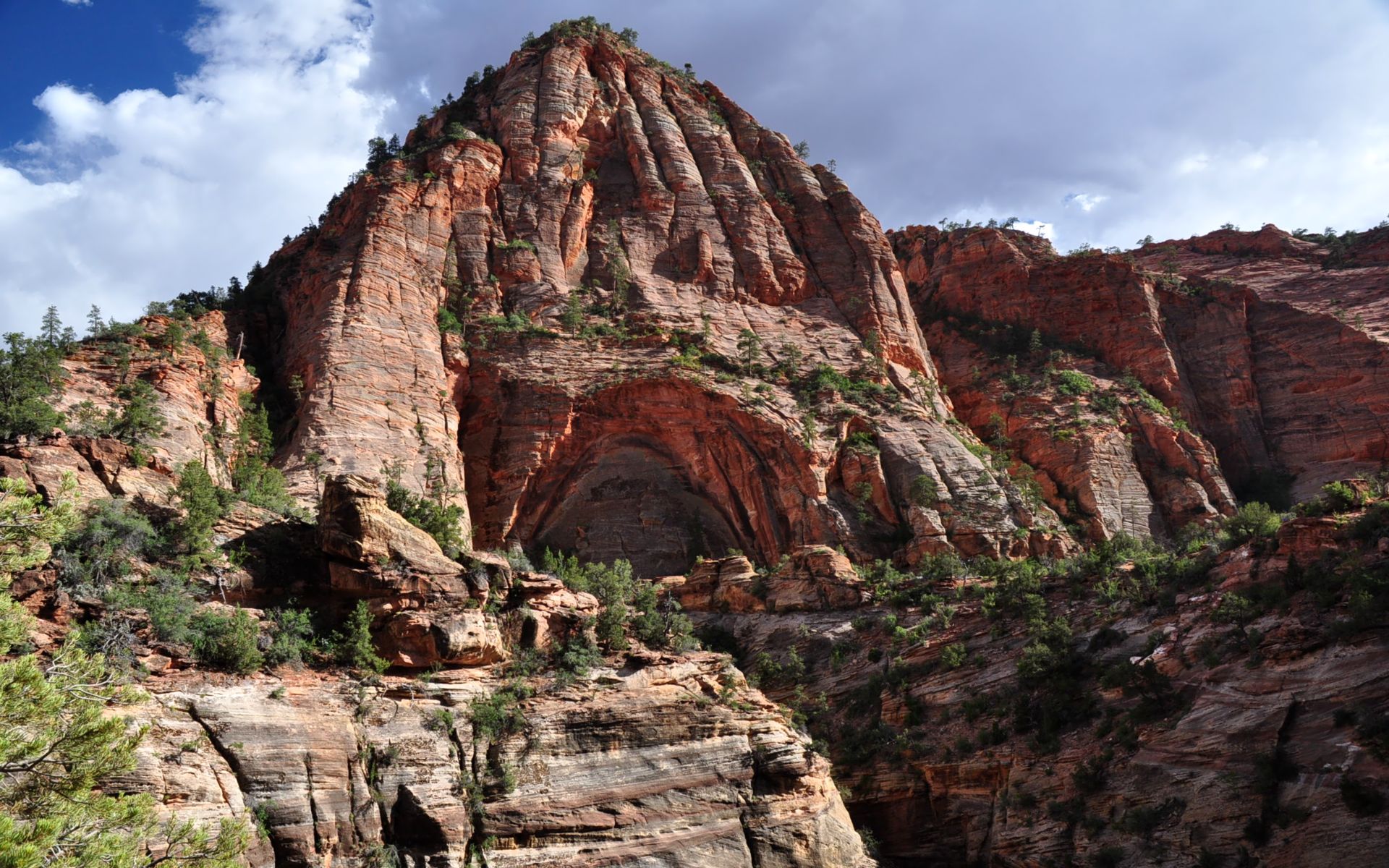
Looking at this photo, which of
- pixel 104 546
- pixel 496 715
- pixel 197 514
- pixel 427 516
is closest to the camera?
pixel 104 546

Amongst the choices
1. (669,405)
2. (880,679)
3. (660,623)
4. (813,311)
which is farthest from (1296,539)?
(813,311)

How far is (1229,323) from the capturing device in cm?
5875

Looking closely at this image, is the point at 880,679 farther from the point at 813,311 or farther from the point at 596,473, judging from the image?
the point at 813,311

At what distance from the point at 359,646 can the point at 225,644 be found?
325 centimetres

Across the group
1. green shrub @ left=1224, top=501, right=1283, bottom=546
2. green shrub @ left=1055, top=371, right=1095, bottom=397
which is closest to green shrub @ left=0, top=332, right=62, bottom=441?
green shrub @ left=1224, top=501, right=1283, bottom=546

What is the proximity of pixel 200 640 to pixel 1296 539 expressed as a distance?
96.3 ft

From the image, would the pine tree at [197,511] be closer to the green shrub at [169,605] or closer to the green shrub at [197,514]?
the green shrub at [197,514]

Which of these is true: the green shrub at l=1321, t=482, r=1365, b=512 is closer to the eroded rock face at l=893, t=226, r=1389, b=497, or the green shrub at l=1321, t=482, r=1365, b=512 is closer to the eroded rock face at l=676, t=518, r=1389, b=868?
the eroded rock face at l=676, t=518, r=1389, b=868

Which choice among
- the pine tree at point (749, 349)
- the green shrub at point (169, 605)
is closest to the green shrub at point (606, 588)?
the green shrub at point (169, 605)

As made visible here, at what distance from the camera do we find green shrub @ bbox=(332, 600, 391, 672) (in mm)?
25594

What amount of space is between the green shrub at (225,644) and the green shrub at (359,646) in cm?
209

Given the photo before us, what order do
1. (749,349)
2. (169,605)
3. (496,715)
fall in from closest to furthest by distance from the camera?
1. (169,605)
2. (496,715)
3. (749,349)

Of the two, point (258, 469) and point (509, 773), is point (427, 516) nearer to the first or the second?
point (258, 469)

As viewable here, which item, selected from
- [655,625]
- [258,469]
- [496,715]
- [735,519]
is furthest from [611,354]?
[496,715]
